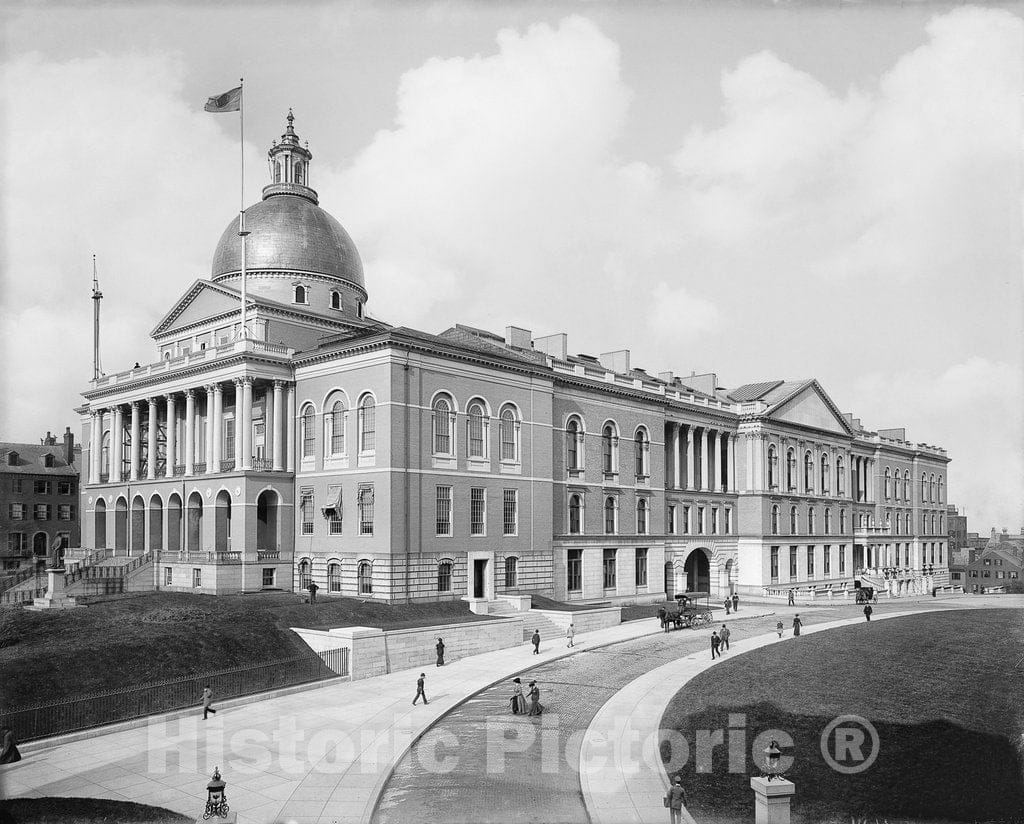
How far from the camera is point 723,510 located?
8006 centimetres

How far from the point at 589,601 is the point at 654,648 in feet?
52.3

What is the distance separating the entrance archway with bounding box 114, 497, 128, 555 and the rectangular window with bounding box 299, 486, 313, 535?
51.0ft

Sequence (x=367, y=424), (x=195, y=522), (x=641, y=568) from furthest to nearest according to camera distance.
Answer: (x=641, y=568)
(x=195, y=522)
(x=367, y=424)

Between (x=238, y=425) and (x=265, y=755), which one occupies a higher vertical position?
(x=238, y=425)

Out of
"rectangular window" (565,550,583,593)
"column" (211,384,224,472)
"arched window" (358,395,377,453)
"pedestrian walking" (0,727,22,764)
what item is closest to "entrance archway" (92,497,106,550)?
"column" (211,384,224,472)

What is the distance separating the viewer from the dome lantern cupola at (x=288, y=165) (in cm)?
6594

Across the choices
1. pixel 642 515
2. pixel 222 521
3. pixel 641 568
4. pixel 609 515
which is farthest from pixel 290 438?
pixel 641 568

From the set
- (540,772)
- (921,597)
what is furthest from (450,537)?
(921,597)

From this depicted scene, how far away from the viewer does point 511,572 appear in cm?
5612

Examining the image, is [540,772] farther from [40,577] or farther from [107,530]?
[107,530]

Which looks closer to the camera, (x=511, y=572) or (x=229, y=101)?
(x=229, y=101)

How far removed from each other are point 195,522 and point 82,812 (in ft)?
121

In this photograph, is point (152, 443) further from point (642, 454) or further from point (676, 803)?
point (676, 803)

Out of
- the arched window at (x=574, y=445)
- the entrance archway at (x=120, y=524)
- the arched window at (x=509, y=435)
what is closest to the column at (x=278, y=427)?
the arched window at (x=509, y=435)
